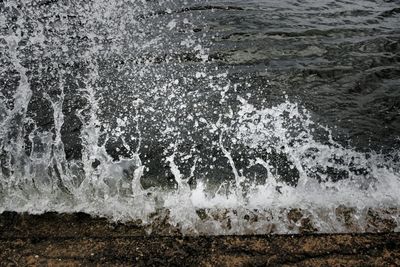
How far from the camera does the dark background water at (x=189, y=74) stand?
4.22m

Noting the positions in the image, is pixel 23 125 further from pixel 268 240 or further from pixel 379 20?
pixel 379 20

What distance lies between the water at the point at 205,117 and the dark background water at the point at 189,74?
3 centimetres

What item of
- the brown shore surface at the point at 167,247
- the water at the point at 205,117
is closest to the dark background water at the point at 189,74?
the water at the point at 205,117

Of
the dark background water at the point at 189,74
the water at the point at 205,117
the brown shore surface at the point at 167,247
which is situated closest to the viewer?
the brown shore surface at the point at 167,247

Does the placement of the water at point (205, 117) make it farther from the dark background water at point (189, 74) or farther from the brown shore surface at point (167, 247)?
the brown shore surface at point (167, 247)

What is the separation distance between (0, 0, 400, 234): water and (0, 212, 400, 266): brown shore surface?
0.15 meters

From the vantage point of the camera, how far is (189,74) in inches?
209

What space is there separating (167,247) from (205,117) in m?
2.01

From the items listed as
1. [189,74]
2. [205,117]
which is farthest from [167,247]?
[189,74]

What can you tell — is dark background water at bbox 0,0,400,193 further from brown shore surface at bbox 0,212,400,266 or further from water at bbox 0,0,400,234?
brown shore surface at bbox 0,212,400,266

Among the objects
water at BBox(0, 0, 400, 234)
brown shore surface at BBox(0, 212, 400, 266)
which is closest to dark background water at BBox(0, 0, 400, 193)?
water at BBox(0, 0, 400, 234)

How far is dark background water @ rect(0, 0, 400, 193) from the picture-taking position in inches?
166

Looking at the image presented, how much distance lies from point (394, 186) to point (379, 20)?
448cm

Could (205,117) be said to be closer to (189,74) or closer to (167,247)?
(189,74)
